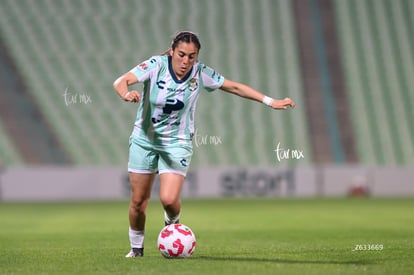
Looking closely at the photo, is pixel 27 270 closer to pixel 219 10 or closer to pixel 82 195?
pixel 82 195

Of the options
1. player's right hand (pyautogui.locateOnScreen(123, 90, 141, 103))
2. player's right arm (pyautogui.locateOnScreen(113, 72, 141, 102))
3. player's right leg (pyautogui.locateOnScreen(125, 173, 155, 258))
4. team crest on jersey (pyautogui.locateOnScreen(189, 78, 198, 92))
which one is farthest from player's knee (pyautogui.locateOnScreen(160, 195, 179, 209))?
player's right hand (pyautogui.locateOnScreen(123, 90, 141, 103))

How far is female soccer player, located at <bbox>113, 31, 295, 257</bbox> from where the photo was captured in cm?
813

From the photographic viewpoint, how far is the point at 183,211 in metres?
17.1

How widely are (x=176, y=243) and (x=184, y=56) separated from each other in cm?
169

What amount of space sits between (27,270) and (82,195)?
14.9m

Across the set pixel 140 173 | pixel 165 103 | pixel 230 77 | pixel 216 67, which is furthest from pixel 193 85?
pixel 216 67

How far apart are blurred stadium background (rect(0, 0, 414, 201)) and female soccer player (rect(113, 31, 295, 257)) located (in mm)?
14432

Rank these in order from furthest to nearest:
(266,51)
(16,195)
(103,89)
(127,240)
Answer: (266,51)
(103,89)
(16,195)
(127,240)

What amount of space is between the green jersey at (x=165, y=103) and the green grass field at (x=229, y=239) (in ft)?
3.80

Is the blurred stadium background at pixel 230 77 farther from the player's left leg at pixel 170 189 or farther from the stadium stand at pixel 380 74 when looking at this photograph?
the player's left leg at pixel 170 189

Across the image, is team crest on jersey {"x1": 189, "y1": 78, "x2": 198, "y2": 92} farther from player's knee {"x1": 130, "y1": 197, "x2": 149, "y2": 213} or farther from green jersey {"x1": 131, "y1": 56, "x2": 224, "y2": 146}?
player's knee {"x1": 130, "y1": 197, "x2": 149, "y2": 213}

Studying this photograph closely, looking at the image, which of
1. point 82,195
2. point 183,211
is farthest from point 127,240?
point 82,195

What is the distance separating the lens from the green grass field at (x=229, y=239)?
7438mm

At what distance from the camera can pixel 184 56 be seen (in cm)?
799
